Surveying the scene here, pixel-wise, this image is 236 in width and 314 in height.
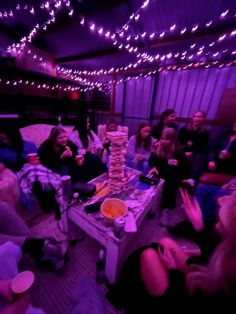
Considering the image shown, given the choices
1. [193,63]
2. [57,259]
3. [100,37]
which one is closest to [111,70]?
[100,37]

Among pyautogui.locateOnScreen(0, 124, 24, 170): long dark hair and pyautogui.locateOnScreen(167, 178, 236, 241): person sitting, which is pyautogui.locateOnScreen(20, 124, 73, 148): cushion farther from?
pyautogui.locateOnScreen(167, 178, 236, 241): person sitting

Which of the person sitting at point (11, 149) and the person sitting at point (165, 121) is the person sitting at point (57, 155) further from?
the person sitting at point (165, 121)

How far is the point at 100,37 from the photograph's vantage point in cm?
282

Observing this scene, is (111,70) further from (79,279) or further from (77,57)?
(79,279)

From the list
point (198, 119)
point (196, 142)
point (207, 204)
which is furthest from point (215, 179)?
point (198, 119)

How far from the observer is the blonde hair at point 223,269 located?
0.53 m

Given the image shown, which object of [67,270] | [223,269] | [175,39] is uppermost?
[175,39]

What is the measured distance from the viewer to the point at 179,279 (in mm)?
744

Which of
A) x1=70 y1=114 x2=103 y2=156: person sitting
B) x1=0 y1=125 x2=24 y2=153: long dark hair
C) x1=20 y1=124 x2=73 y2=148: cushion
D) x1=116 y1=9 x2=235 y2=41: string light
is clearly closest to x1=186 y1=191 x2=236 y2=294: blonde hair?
x1=70 y1=114 x2=103 y2=156: person sitting

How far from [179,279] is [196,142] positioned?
242cm

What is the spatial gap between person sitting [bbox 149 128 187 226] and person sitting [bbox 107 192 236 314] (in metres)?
A: 0.95

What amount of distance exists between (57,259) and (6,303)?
491 mm

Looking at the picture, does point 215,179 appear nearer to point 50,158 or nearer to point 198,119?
point 198,119

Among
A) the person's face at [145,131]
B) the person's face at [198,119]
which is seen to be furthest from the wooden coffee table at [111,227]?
the person's face at [198,119]
